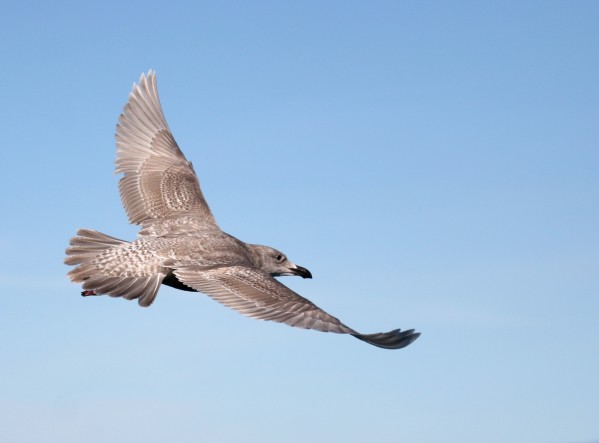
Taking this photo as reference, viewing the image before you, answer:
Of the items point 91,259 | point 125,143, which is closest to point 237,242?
point 91,259

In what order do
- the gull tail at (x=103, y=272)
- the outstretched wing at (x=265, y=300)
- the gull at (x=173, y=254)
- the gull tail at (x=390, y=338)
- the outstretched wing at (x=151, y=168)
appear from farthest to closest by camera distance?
the outstretched wing at (x=151, y=168) → the gull tail at (x=103, y=272) → the gull at (x=173, y=254) → the outstretched wing at (x=265, y=300) → the gull tail at (x=390, y=338)

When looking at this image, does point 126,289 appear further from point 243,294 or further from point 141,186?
point 141,186

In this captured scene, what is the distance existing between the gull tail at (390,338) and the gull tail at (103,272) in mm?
3723

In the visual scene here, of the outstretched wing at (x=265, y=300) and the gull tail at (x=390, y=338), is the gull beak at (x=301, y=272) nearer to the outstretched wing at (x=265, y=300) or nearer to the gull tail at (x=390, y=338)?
the outstretched wing at (x=265, y=300)

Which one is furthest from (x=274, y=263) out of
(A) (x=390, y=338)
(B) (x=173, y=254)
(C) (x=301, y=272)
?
(A) (x=390, y=338)

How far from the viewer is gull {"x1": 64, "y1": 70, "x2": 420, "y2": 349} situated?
42.5ft

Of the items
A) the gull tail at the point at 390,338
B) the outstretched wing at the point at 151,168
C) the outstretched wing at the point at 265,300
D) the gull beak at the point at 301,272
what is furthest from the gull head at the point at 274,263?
the gull tail at the point at 390,338

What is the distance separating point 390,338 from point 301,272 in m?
5.47

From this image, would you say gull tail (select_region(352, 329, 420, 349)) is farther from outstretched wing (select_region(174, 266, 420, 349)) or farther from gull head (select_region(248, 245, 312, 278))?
gull head (select_region(248, 245, 312, 278))

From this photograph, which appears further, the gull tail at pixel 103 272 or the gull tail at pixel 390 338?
the gull tail at pixel 103 272

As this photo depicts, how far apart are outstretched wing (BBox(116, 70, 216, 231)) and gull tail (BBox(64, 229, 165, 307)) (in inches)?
68.6

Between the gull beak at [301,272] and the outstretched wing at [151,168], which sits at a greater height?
the outstretched wing at [151,168]

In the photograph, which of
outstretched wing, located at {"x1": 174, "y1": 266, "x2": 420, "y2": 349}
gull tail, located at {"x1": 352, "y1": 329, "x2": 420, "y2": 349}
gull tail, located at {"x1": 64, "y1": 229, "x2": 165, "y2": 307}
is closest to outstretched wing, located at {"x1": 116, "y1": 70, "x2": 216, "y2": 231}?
gull tail, located at {"x1": 64, "y1": 229, "x2": 165, "y2": 307}

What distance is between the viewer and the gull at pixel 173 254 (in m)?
13.0
